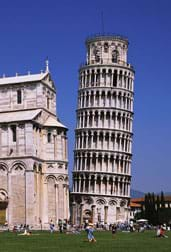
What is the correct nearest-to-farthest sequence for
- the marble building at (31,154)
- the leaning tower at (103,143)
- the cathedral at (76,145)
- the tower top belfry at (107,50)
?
the marble building at (31,154), the cathedral at (76,145), the leaning tower at (103,143), the tower top belfry at (107,50)

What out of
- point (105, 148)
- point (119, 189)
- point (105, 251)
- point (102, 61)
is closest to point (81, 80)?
point (102, 61)

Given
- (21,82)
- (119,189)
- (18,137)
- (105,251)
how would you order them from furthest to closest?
1. (119,189)
2. (21,82)
3. (18,137)
4. (105,251)

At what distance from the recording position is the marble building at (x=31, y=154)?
211 ft

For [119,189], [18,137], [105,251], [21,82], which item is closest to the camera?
[105,251]

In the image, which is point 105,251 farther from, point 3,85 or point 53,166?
point 3,85

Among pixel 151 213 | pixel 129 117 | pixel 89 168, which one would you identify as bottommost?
pixel 151 213

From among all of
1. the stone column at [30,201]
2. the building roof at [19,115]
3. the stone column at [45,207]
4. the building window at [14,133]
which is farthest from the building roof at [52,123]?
the stone column at [30,201]

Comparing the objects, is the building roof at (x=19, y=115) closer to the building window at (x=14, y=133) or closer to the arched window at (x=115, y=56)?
the building window at (x=14, y=133)

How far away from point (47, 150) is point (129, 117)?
31.2 m

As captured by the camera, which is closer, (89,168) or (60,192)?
(60,192)

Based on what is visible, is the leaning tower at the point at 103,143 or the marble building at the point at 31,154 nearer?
the marble building at the point at 31,154

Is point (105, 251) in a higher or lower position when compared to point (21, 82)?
lower

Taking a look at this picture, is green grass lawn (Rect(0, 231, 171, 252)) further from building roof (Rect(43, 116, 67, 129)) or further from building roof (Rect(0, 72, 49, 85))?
building roof (Rect(0, 72, 49, 85))

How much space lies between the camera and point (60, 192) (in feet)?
225
